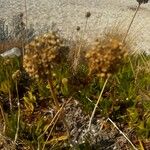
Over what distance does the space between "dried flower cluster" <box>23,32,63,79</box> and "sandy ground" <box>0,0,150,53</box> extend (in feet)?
20.5

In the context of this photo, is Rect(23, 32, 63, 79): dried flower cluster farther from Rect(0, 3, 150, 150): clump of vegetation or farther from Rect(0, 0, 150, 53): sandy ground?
Rect(0, 0, 150, 53): sandy ground

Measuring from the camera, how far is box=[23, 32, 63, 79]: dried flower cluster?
318 cm

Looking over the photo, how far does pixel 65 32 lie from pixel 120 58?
6.83m

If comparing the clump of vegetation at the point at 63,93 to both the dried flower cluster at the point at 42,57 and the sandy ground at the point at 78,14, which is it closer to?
the dried flower cluster at the point at 42,57

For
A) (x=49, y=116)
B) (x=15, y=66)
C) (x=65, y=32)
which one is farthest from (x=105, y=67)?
(x=65, y=32)

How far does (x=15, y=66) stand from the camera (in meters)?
5.06

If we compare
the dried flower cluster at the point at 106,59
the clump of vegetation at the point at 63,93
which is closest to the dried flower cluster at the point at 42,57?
the clump of vegetation at the point at 63,93

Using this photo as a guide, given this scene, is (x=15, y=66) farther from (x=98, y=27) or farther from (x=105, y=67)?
(x=98, y=27)

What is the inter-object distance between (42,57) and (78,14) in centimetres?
861

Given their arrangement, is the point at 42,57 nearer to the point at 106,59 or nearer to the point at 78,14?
the point at 106,59

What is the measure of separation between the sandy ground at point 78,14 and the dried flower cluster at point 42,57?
20.5 ft

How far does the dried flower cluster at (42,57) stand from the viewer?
10.4ft

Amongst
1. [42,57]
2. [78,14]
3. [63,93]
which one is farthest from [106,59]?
[78,14]

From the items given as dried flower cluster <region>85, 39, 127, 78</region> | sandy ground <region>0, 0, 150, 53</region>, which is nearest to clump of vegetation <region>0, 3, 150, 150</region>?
dried flower cluster <region>85, 39, 127, 78</region>
